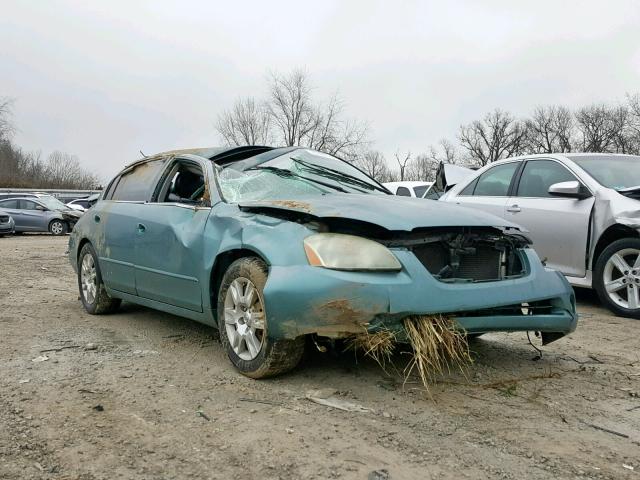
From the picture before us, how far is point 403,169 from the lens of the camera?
76.8m

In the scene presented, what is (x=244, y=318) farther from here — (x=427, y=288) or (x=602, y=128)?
(x=602, y=128)

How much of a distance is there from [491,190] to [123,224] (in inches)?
164

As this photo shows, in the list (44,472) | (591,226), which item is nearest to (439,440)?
(44,472)

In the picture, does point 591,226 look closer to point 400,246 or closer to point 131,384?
point 400,246

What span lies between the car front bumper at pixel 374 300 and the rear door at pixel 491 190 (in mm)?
3452

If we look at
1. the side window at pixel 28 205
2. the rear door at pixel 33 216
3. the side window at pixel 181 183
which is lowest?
the rear door at pixel 33 216

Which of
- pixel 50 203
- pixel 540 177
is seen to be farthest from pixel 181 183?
pixel 50 203

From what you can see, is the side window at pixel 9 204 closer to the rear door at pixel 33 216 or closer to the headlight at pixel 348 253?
the rear door at pixel 33 216

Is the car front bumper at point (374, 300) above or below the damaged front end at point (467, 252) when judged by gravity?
below

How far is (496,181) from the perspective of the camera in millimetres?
6840

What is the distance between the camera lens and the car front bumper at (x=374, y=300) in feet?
9.75

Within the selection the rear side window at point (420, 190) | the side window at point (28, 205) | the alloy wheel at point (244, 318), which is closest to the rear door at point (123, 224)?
the alloy wheel at point (244, 318)

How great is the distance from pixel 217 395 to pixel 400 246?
130cm

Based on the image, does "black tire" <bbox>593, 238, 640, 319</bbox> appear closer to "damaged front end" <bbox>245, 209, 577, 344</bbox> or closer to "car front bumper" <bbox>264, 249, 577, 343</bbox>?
"damaged front end" <bbox>245, 209, 577, 344</bbox>
